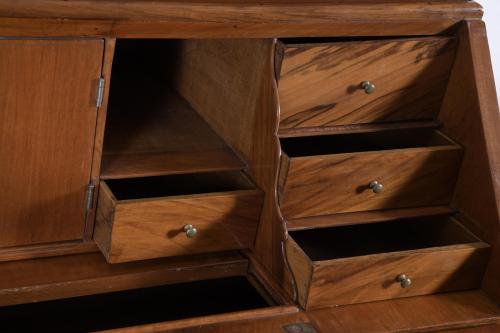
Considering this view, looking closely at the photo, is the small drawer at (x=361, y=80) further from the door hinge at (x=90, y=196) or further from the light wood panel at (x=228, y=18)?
the door hinge at (x=90, y=196)

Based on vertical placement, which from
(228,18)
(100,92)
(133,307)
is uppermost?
(228,18)

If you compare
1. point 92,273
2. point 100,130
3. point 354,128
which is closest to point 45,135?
point 100,130

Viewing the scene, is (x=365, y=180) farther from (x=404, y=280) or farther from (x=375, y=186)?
(x=404, y=280)

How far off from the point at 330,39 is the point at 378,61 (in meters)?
0.12

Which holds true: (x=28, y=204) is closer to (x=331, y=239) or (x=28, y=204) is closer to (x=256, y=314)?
(x=256, y=314)

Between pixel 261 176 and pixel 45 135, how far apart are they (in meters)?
0.41

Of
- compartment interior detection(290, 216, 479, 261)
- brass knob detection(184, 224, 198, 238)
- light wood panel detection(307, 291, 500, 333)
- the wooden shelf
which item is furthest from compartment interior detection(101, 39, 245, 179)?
light wood panel detection(307, 291, 500, 333)

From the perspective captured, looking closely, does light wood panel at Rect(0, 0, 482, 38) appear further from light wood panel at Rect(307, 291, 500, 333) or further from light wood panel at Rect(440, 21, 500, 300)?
light wood panel at Rect(307, 291, 500, 333)

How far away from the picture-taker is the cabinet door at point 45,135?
1596 millimetres

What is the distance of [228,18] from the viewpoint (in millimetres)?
1664

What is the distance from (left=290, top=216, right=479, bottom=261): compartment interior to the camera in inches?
77.1

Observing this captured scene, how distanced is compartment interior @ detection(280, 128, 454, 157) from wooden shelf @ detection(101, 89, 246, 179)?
17 cm

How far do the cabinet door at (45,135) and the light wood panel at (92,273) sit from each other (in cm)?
5

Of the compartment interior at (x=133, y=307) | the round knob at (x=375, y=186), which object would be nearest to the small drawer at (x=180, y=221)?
the compartment interior at (x=133, y=307)
